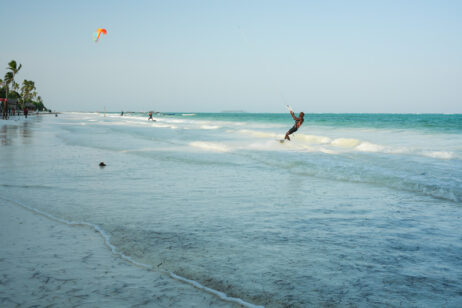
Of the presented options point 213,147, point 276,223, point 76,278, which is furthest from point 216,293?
point 213,147

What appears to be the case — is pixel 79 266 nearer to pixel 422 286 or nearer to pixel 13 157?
pixel 422 286

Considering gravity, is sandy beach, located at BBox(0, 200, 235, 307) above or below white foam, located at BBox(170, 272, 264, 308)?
above

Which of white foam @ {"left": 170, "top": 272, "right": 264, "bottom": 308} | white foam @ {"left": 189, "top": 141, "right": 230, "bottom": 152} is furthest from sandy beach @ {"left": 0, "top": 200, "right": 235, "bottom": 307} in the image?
white foam @ {"left": 189, "top": 141, "right": 230, "bottom": 152}

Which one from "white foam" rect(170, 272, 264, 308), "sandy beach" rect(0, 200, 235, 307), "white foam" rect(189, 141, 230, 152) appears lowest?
"white foam" rect(170, 272, 264, 308)

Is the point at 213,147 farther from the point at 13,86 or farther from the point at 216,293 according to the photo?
the point at 13,86

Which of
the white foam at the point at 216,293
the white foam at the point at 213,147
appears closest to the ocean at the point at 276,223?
the white foam at the point at 216,293

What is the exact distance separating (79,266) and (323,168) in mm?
8787

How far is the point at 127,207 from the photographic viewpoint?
5863 millimetres

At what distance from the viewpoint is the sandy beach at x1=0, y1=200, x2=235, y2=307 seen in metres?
2.80

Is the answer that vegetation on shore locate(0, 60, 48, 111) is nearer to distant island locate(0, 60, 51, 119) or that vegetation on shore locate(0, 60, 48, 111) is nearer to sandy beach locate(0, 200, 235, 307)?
→ distant island locate(0, 60, 51, 119)

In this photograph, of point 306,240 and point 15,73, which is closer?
point 306,240

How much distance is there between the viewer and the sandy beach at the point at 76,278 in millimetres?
2803

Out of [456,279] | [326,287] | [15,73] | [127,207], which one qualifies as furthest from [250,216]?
[15,73]

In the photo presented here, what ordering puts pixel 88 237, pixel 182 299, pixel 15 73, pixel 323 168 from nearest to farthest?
pixel 182 299 < pixel 88 237 < pixel 323 168 < pixel 15 73
